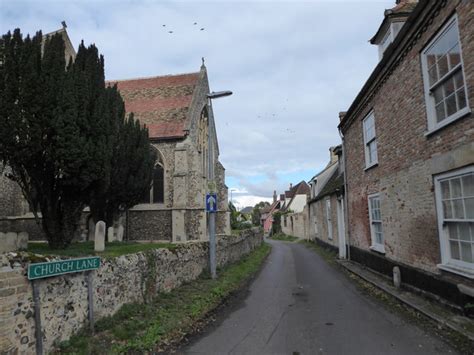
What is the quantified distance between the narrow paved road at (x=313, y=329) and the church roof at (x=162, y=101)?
657 inches

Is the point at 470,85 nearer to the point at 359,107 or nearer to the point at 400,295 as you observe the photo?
the point at 400,295

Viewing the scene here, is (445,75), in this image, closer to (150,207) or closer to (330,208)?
(330,208)

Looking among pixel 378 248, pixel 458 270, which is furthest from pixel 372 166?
pixel 458 270

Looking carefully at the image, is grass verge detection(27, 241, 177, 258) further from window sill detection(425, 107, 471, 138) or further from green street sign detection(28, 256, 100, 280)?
window sill detection(425, 107, 471, 138)

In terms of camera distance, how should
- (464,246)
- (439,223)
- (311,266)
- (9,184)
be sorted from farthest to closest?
(9,184)
(311,266)
(439,223)
(464,246)

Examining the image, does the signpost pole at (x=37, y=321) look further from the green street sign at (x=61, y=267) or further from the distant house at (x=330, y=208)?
the distant house at (x=330, y=208)

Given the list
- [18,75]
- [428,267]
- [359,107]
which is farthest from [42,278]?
[359,107]

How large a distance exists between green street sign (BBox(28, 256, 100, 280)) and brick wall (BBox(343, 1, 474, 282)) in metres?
6.81

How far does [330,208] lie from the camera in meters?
21.6

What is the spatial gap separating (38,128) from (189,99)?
629 inches

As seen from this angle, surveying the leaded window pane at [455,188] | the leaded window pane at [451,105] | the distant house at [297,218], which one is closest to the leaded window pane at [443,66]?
the leaded window pane at [451,105]

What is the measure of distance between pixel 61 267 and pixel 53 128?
7396 mm

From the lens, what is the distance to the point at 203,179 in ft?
86.7

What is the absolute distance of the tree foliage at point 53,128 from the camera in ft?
35.2
